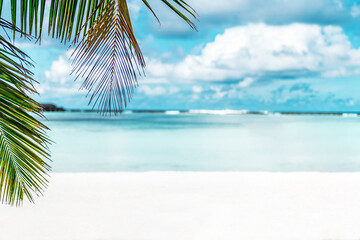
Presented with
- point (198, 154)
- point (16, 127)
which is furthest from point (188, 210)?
point (198, 154)

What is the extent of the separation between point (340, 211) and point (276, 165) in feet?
35.3

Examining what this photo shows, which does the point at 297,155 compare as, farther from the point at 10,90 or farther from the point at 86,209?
the point at 10,90

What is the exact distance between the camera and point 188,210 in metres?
4.43

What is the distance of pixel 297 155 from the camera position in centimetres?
1767

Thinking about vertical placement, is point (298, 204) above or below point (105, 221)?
above

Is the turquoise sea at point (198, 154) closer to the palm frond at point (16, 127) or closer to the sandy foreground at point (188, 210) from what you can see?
the sandy foreground at point (188, 210)

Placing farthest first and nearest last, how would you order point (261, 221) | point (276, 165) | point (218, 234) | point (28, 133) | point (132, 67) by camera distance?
point (276, 165) → point (261, 221) → point (218, 234) → point (28, 133) → point (132, 67)

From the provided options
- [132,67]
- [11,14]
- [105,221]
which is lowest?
[105,221]

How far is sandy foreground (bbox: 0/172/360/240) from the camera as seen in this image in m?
3.62

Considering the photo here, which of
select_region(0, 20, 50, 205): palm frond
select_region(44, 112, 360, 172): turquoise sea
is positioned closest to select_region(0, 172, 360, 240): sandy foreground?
select_region(0, 20, 50, 205): palm frond

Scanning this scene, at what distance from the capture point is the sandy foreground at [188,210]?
3.62 m

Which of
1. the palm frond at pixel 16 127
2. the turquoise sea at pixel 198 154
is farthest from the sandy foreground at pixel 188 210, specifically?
the turquoise sea at pixel 198 154

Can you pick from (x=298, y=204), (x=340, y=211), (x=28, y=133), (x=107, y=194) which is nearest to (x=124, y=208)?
(x=107, y=194)

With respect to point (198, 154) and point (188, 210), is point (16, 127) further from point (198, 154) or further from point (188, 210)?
point (198, 154)
